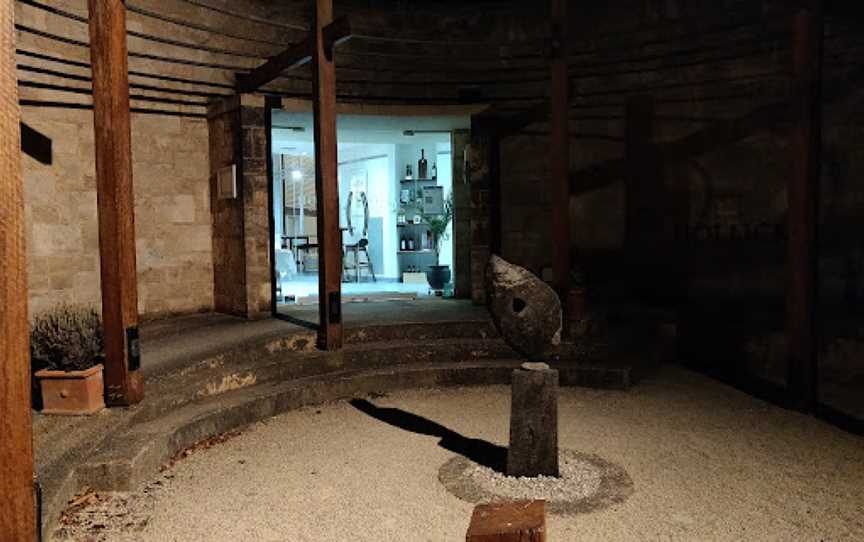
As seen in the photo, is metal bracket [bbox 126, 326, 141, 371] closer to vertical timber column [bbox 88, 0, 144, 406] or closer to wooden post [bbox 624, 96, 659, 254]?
vertical timber column [bbox 88, 0, 144, 406]

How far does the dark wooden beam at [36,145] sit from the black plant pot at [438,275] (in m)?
6.48

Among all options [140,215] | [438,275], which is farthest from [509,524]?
[438,275]

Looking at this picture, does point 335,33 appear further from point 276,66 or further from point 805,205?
point 805,205

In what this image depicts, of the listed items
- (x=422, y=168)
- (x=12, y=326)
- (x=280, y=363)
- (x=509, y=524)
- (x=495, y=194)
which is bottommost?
(x=280, y=363)

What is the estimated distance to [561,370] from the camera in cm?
644

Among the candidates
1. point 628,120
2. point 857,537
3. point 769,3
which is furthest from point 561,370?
point 769,3

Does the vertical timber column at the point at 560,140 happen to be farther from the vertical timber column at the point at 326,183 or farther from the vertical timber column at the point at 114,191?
the vertical timber column at the point at 114,191

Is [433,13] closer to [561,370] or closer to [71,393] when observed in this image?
[561,370]

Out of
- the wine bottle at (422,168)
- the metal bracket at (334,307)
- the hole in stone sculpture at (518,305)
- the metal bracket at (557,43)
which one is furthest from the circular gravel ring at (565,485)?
the wine bottle at (422,168)

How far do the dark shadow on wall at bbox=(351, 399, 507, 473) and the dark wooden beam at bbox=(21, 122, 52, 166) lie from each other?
409cm

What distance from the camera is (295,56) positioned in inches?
266

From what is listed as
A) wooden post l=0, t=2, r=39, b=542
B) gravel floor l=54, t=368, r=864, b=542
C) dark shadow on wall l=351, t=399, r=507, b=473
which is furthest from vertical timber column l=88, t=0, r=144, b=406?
wooden post l=0, t=2, r=39, b=542

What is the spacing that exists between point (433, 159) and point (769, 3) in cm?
900

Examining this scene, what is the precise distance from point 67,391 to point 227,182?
377 cm
